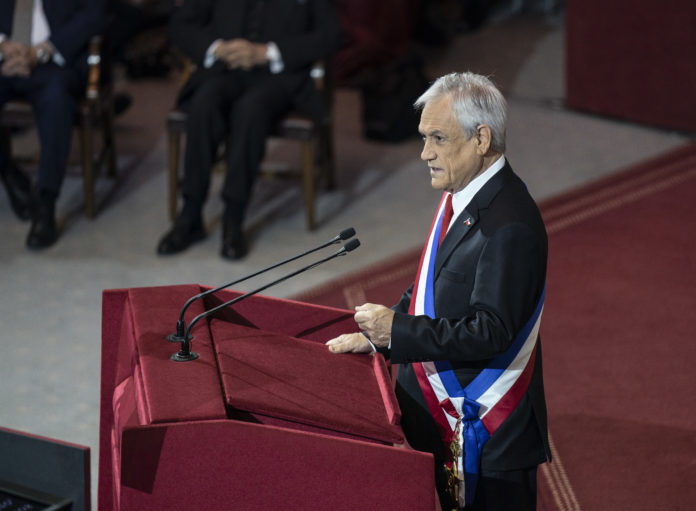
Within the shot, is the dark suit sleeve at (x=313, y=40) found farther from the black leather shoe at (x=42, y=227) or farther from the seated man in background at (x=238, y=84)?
the black leather shoe at (x=42, y=227)

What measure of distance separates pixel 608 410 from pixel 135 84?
17.1 ft

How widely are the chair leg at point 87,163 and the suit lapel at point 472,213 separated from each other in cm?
328

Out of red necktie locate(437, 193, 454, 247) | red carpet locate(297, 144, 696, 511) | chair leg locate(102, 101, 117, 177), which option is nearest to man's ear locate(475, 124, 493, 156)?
red necktie locate(437, 193, 454, 247)

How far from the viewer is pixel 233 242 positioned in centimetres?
446

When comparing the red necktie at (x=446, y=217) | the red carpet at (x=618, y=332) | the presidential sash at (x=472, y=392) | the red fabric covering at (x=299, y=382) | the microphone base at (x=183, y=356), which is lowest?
the red carpet at (x=618, y=332)

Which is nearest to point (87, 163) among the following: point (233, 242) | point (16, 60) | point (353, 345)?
point (16, 60)

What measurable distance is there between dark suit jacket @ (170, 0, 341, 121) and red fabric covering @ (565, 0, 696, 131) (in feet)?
7.44

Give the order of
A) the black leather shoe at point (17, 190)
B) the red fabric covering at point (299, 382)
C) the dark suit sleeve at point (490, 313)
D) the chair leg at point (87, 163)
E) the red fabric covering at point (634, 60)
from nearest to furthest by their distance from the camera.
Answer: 1. the red fabric covering at point (299, 382)
2. the dark suit sleeve at point (490, 313)
3. the chair leg at point (87, 163)
4. the black leather shoe at point (17, 190)
5. the red fabric covering at point (634, 60)

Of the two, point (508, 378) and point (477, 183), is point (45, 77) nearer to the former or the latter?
point (477, 183)

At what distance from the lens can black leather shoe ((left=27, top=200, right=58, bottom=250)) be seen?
4555 millimetres

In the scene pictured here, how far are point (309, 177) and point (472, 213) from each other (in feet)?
9.70

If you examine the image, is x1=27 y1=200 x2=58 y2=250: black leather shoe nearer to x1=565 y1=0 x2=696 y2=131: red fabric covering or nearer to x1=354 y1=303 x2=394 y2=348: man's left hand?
x1=354 y1=303 x2=394 y2=348: man's left hand

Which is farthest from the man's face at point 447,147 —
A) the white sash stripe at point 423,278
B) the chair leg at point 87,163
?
the chair leg at point 87,163

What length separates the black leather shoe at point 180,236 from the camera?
4.49m
